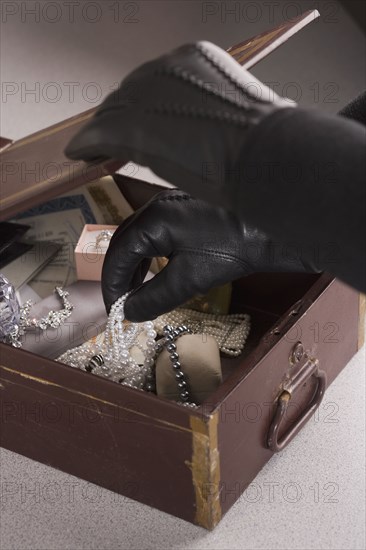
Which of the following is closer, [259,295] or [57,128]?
[57,128]

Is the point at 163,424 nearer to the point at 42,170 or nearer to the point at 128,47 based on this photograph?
the point at 42,170

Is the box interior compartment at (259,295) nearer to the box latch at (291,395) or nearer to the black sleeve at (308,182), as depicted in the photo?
the box latch at (291,395)

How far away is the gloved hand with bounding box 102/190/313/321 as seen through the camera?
Answer: 1106 millimetres

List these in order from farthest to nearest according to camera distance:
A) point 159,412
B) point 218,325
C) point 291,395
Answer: point 218,325 → point 291,395 → point 159,412

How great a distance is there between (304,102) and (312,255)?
1445 millimetres

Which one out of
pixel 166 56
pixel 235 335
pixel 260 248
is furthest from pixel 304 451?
pixel 166 56

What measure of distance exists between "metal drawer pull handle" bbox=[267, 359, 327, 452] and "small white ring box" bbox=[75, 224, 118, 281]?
0.43 meters

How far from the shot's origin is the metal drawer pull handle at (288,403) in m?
1.20

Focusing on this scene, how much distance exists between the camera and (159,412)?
107 cm

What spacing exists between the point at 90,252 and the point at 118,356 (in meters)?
0.27

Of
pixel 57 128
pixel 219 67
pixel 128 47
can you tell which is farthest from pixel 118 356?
pixel 128 47

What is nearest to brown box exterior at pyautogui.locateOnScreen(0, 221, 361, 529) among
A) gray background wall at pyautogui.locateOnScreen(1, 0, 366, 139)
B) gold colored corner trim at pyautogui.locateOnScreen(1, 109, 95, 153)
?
gold colored corner trim at pyautogui.locateOnScreen(1, 109, 95, 153)

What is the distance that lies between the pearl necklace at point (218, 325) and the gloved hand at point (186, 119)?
1.99 feet

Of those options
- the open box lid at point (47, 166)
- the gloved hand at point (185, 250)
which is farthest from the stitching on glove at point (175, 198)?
the open box lid at point (47, 166)
